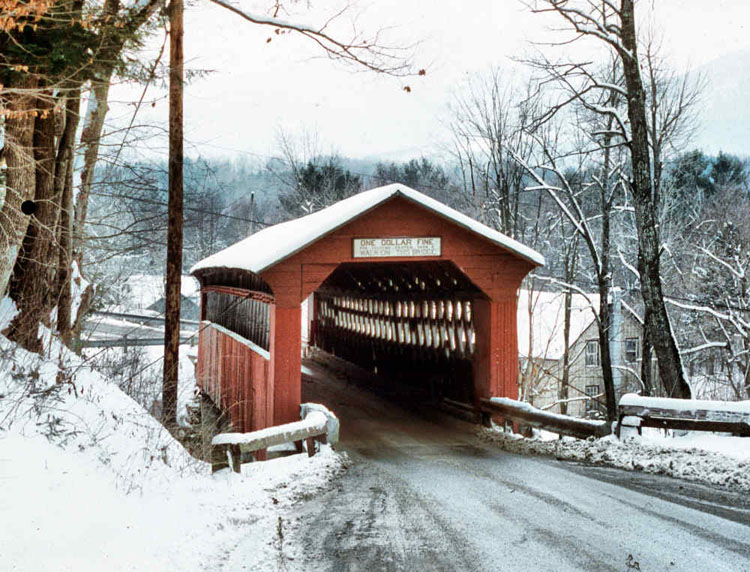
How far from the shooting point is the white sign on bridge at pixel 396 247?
10.1 m

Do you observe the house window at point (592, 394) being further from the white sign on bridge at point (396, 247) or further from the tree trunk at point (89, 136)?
the tree trunk at point (89, 136)

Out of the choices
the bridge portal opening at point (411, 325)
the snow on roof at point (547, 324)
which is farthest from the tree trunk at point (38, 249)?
the snow on roof at point (547, 324)

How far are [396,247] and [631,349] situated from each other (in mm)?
24643

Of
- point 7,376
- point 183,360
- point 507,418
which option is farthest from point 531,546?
point 183,360

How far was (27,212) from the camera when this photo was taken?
22.9 feet

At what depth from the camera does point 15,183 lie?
6477 mm

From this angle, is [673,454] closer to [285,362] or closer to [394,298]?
[285,362]

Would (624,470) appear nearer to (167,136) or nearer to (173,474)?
(173,474)

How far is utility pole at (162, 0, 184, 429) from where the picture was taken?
9.15 metres

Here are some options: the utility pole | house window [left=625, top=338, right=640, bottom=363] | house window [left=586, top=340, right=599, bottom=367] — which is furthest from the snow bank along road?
house window [left=625, top=338, right=640, bottom=363]

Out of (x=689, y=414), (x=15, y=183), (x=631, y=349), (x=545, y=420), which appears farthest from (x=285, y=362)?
(x=631, y=349)

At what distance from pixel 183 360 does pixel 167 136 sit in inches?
642

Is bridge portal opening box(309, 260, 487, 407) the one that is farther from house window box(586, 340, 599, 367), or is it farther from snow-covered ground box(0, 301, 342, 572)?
house window box(586, 340, 599, 367)

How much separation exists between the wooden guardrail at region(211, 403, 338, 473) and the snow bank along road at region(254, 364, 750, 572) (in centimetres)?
64
